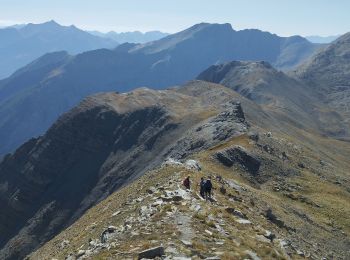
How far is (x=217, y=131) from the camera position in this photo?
376 ft

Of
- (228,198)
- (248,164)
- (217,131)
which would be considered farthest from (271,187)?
(217,131)

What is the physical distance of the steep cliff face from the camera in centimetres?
13512

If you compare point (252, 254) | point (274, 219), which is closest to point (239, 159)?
point (274, 219)

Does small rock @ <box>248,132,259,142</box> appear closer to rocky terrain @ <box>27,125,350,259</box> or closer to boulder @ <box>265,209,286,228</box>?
rocky terrain @ <box>27,125,350,259</box>

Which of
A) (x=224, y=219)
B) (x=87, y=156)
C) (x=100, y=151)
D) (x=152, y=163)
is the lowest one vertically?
(x=87, y=156)

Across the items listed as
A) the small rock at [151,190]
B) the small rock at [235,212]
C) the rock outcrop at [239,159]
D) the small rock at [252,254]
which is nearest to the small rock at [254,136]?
the rock outcrop at [239,159]

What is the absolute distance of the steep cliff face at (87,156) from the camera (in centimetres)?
13512

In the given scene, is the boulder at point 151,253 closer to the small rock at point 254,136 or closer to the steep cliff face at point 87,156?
the small rock at point 254,136

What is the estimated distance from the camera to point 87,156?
171875 mm

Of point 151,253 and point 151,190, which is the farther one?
point 151,190

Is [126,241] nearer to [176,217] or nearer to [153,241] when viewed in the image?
[153,241]

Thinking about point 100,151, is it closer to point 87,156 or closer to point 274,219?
point 87,156

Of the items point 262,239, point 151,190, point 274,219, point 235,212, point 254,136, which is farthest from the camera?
point 254,136

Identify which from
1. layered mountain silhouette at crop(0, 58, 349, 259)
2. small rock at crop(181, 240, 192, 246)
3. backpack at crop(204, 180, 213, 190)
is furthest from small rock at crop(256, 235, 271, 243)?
layered mountain silhouette at crop(0, 58, 349, 259)
